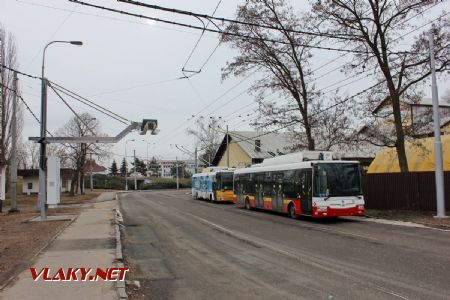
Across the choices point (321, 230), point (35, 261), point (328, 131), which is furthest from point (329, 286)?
point (328, 131)

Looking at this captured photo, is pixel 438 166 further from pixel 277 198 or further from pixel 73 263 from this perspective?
pixel 73 263

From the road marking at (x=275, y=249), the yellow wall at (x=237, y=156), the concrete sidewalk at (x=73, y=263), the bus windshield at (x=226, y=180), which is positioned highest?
the yellow wall at (x=237, y=156)

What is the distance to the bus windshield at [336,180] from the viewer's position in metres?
20.8

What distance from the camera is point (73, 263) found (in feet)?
35.4

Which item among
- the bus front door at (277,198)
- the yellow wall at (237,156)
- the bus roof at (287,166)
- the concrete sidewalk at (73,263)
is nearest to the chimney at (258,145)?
the yellow wall at (237,156)

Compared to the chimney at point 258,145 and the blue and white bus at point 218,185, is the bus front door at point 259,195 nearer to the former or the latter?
the blue and white bus at point 218,185

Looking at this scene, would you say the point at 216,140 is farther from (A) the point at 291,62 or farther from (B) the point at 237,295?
(B) the point at 237,295

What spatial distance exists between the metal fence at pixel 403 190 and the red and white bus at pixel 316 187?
12.9 feet

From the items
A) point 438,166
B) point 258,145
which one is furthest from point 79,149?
point 438,166

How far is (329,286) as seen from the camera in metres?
8.39

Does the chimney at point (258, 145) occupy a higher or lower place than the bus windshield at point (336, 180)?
higher

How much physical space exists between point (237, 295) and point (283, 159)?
1833 cm

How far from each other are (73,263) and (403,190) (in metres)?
18.5

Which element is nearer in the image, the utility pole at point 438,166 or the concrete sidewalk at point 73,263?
the concrete sidewalk at point 73,263
